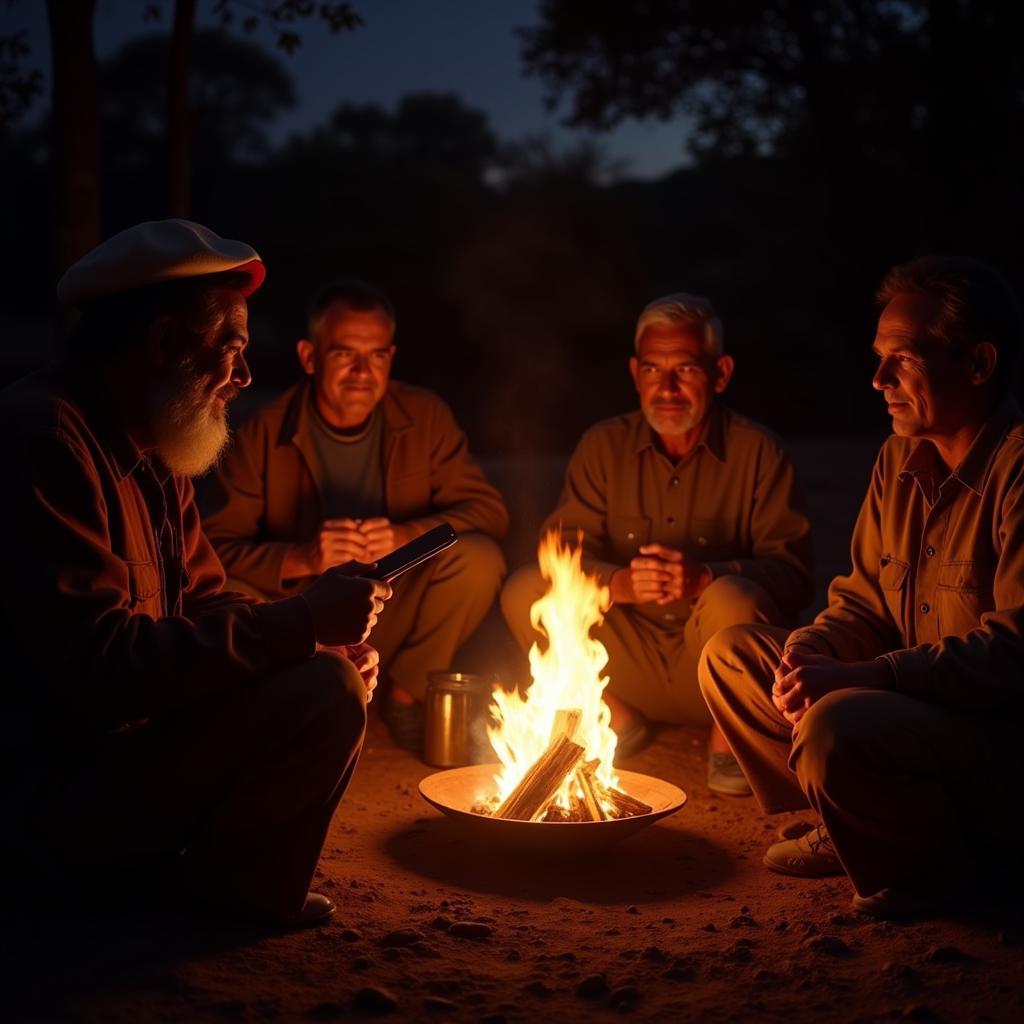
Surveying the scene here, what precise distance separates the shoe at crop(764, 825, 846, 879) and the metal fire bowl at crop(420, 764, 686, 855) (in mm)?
377

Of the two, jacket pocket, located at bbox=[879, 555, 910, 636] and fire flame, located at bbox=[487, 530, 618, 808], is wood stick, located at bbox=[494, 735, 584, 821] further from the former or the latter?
jacket pocket, located at bbox=[879, 555, 910, 636]

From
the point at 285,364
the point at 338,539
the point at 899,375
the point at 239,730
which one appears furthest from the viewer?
the point at 285,364

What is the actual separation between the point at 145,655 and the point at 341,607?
55cm

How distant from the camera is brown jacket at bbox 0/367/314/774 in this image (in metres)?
3.22

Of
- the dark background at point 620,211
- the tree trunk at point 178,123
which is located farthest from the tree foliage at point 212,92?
the tree trunk at point 178,123

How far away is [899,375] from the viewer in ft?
13.5

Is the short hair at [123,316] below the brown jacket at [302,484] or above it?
above

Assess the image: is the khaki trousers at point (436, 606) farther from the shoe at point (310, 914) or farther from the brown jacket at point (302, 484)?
the shoe at point (310, 914)

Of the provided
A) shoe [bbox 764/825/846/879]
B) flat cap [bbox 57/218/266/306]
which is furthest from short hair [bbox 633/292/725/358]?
flat cap [bbox 57/218/266/306]

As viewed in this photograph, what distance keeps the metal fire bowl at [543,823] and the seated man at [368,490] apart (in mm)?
1163

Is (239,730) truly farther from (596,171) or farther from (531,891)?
(596,171)

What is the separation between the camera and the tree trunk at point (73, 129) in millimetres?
6730

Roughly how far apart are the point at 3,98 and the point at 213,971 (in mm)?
6452

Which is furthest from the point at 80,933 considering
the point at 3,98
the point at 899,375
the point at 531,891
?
the point at 3,98
